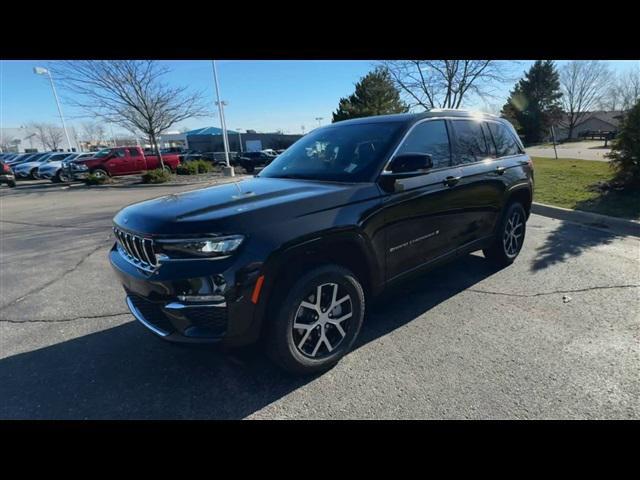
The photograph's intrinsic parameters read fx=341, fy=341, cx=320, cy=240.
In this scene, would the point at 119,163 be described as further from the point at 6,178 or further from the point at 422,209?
the point at 422,209

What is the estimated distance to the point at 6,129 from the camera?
87.2 metres

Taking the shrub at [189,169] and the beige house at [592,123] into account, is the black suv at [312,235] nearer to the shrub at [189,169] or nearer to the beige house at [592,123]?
the shrub at [189,169]

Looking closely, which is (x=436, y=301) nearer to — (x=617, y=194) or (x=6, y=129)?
(x=617, y=194)

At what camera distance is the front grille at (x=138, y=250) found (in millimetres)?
2225

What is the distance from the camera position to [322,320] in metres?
2.58

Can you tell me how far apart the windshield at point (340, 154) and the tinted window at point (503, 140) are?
180cm

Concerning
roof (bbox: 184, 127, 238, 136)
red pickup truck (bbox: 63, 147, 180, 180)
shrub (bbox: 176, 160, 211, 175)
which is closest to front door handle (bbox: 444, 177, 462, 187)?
shrub (bbox: 176, 160, 211, 175)

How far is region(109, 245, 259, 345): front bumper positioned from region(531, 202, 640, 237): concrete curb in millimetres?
6864

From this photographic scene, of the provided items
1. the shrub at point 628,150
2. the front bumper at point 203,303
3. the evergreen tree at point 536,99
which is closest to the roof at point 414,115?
the front bumper at point 203,303

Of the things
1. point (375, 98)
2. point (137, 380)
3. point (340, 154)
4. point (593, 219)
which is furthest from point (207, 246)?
point (375, 98)

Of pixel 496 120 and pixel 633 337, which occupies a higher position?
pixel 496 120

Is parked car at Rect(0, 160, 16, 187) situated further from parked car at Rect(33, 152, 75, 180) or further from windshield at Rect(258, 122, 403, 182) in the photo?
windshield at Rect(258, 122, 403, 182)
